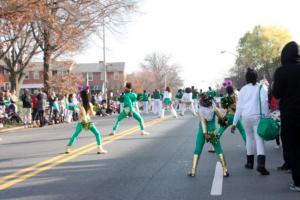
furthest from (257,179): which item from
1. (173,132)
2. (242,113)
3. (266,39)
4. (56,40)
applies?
(266,39)

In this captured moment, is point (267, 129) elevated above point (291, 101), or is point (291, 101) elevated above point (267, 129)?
point (291, 101)

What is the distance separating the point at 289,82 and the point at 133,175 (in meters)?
3.29

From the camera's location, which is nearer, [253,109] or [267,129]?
[267,129]

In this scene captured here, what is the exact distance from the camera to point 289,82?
6871mm

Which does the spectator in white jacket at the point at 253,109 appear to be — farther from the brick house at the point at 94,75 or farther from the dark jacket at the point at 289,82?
the brick house at the point at 94,75

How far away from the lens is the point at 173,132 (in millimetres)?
16672

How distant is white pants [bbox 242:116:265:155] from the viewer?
8.02 metres

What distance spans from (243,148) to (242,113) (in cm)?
356

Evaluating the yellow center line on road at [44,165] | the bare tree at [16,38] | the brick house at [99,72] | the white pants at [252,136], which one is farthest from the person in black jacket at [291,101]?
the brick house at [99,72]

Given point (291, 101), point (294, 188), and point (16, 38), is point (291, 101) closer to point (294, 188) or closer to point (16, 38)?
point (294, 188)

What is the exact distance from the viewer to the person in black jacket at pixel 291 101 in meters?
6.78

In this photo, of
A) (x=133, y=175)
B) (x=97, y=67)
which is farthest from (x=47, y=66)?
(x=97, y=67)

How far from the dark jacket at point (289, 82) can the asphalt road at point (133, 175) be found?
1.27 metres

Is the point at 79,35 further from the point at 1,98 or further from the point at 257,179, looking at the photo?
the point at 257,179
